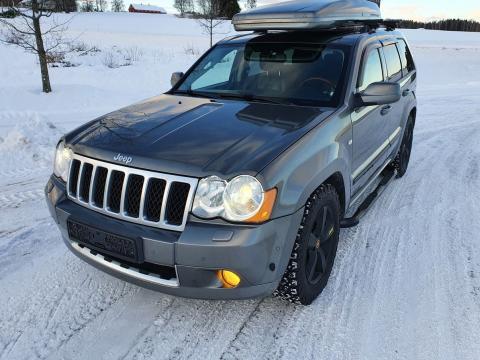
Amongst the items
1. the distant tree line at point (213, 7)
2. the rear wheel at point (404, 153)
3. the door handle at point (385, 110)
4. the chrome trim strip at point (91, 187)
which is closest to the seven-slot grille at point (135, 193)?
the chrome trim strip at point (91, 187)

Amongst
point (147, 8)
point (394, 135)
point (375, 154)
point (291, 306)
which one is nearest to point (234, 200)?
point (291, 306)

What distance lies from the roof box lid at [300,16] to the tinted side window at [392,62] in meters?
0.52

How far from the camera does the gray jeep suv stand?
239cm

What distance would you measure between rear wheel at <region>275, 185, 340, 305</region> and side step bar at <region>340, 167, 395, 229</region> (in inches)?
10.6

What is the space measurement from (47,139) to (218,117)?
156 inches

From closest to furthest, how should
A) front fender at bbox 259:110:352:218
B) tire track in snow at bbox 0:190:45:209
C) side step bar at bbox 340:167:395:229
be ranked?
front fender at bbox 259:110:352:218, side step bar at bbox 340:167:395:229, tire track in snow at bbox 0:190:45:209

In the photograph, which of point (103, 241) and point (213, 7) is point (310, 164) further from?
point (213, 7)

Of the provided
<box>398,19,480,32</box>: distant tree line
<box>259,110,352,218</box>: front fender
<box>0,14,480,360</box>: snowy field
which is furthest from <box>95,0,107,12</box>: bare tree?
<box>259,110,352,218</box>: front fender

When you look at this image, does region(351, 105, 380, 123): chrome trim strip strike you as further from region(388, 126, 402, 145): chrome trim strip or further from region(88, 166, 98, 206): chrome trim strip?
region(88, 166, 98, 206): chrome trim strip

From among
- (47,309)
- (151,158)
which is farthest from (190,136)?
(47,309)

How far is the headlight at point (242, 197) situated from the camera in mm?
2377

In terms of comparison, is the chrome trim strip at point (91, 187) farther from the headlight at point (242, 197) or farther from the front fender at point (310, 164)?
the front fender at point (310, 164)

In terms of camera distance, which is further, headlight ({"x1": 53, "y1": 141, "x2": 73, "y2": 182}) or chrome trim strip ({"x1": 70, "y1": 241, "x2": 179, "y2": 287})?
headlight ({"x1": 53, "y1": 141, "x2": 73, "y2": 182})

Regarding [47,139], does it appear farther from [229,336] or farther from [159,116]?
[229,336]
